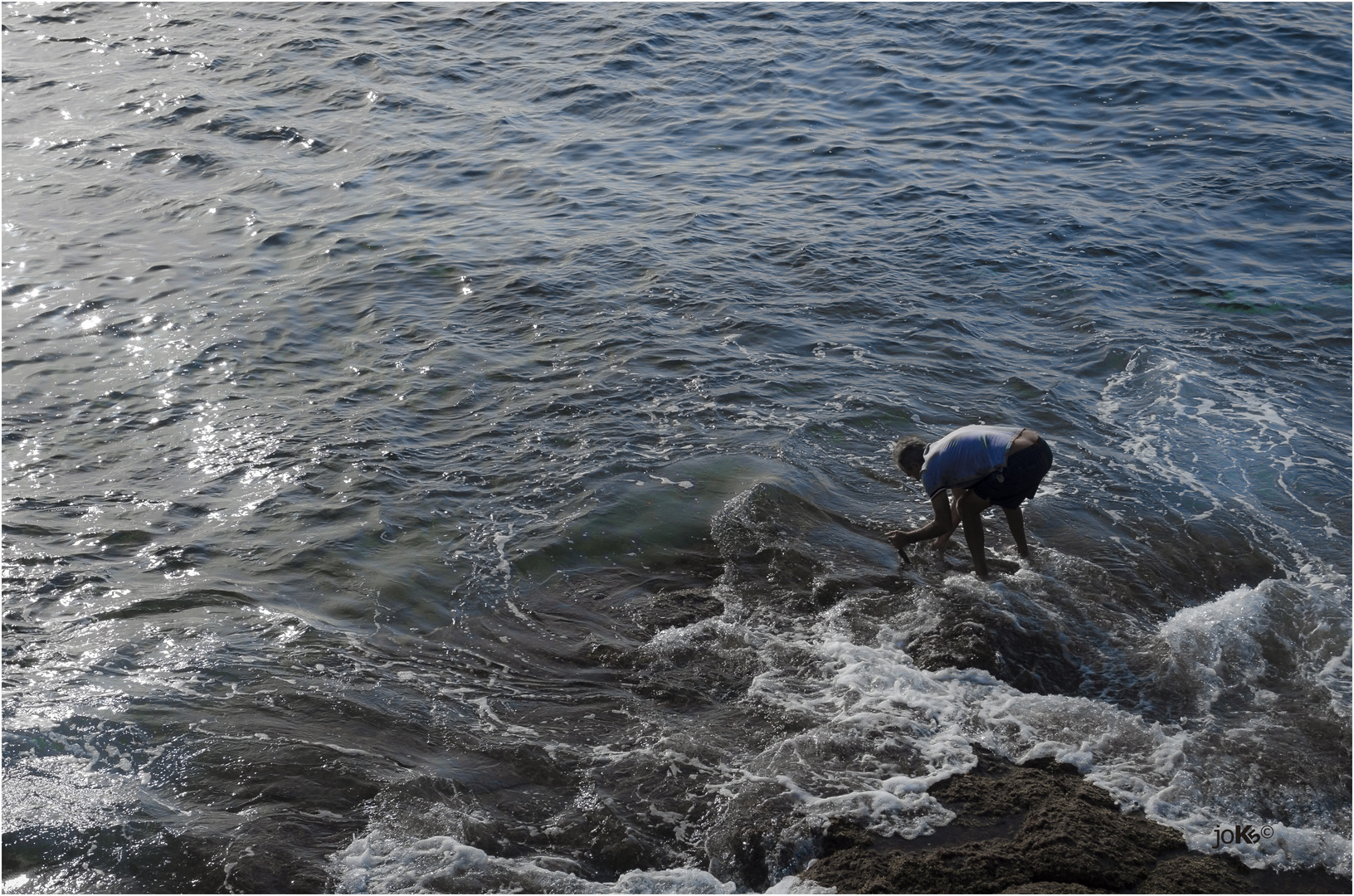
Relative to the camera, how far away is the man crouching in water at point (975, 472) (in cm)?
712

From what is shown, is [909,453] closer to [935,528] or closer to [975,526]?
[935,528]

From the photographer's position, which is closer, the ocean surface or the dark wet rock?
the dark wet rock

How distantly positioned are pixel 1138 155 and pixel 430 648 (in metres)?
13.8

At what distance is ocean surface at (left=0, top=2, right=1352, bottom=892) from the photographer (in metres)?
5.75

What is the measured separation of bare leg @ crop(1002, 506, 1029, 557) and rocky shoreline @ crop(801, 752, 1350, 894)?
2.35 meters

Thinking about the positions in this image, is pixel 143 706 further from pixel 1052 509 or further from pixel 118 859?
pixel 1052 509

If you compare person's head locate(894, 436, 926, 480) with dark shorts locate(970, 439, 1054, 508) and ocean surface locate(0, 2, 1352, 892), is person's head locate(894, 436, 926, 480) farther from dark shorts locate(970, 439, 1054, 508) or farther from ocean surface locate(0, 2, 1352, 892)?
ocean surface locate(0, 2, 1352, 892)

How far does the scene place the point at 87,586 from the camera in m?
7.48

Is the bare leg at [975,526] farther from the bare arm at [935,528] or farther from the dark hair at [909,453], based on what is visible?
the dark hair at [909,453]

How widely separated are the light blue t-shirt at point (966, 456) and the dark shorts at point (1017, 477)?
0.26 ft

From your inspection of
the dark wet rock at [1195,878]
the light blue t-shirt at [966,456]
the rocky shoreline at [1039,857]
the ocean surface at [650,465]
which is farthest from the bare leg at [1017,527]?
the dark wet rock at [1195,878]

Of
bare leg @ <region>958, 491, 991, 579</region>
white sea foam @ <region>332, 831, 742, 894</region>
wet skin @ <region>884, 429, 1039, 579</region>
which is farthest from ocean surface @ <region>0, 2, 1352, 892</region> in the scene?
wet skin @ <region>884, 429, 1039, 579</region>

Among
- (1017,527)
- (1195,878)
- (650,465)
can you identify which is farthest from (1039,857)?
(650,465)

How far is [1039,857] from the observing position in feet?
16.8
